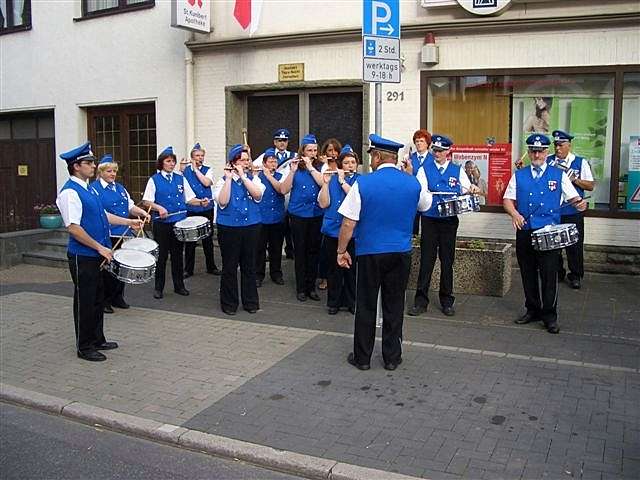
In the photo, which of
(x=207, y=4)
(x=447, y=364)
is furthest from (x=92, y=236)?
(x=207, y=4)

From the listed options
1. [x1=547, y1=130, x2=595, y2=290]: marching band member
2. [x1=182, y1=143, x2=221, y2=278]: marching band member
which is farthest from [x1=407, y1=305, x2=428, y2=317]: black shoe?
[x1=182, y1=143, x2=221, y2=278]: marching band member

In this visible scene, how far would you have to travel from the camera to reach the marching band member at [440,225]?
8.13 meters

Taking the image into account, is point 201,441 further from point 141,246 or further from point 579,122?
point 579,122

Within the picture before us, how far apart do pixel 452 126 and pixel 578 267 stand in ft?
9.94

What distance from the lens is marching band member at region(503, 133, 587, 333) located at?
7.42m

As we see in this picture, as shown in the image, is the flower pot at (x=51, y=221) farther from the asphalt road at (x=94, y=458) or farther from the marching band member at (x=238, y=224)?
the asphalt road at (x=94, y=458)

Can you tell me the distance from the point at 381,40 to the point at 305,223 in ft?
9.67

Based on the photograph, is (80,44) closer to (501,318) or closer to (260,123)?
(260,123)

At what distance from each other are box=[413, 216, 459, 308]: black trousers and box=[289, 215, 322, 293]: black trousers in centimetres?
160

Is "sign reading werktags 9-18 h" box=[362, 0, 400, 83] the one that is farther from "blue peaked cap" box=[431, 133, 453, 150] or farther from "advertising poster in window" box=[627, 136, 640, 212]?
"advertising poster in window" box=[627, 136, 640, 212]

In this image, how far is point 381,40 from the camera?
24.0 feet

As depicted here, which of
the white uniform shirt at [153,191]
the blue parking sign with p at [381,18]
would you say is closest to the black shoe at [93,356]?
the white uniform shirt at [153,191]

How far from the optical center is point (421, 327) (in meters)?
7.86

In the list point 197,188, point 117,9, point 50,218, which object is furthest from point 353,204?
point 117,9
